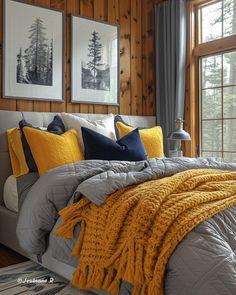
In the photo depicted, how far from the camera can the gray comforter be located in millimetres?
1182

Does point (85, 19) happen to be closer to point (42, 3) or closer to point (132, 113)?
point (42, 3)

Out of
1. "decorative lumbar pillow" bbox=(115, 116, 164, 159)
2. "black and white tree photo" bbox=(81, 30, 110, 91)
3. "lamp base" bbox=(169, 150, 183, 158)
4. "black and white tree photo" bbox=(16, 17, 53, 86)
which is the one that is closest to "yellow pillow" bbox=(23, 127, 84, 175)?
"decorative lumbar pillow" bbox=(115, 116, 164, 159)

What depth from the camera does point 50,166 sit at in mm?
2398

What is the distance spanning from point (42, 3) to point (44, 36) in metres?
0.31

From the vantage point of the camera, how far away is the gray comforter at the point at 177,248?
1182mm

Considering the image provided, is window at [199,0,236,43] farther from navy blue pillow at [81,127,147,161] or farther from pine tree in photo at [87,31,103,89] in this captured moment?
navy blue pillow at [81,127,147,161]

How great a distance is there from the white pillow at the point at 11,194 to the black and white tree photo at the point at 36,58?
→ 0.94 meters

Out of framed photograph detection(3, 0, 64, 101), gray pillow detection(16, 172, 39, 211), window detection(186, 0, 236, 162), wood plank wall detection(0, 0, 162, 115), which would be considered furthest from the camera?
window detection(186, 0, 236, 162)

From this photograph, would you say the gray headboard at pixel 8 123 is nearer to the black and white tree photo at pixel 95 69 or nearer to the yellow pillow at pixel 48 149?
the yellow pillow at pixel 48 149

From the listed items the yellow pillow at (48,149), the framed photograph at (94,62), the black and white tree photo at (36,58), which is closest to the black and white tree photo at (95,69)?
the framed photograph at (94,62)

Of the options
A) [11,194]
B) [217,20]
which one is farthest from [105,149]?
[217,20]

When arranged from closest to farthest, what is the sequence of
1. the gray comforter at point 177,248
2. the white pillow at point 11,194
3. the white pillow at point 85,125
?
the gray comforter at point 177,248
the white pillow at point 11,194
the white pillow at point 85,125

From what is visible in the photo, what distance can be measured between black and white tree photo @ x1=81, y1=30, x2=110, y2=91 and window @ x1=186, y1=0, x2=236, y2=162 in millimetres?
970

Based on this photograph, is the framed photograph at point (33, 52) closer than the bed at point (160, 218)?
No
